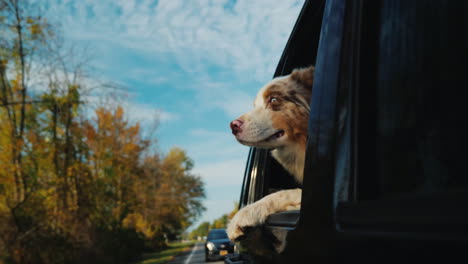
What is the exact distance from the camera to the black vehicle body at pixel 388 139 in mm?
688

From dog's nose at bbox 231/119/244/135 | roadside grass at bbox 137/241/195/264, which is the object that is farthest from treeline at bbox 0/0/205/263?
dog's nose at bbox 231/119/244/135

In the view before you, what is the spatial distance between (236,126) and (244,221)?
36.0 inches

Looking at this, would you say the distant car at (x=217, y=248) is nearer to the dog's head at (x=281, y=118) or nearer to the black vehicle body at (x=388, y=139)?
the dog's head at (x=281, y=118)

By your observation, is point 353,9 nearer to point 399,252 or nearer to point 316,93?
point 316,93

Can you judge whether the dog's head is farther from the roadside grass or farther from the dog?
the roadside grass

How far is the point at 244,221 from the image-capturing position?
6.48ft

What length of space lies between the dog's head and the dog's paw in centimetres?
67

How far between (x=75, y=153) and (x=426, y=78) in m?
20.4

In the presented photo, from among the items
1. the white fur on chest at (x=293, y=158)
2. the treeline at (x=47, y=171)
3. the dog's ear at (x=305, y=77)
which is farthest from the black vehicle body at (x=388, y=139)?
the treeline at (x=47, y=171)

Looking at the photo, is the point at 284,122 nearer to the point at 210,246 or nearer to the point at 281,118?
the point at 281,118

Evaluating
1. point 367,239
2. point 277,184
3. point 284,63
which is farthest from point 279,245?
point 284,63

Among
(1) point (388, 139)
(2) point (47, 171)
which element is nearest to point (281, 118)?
(1) point (388, 139)

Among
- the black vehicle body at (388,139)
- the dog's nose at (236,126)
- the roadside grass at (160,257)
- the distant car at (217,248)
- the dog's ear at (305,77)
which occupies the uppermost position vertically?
the dog's ear at (305,77)

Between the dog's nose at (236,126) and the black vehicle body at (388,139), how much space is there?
1325 millimetres
